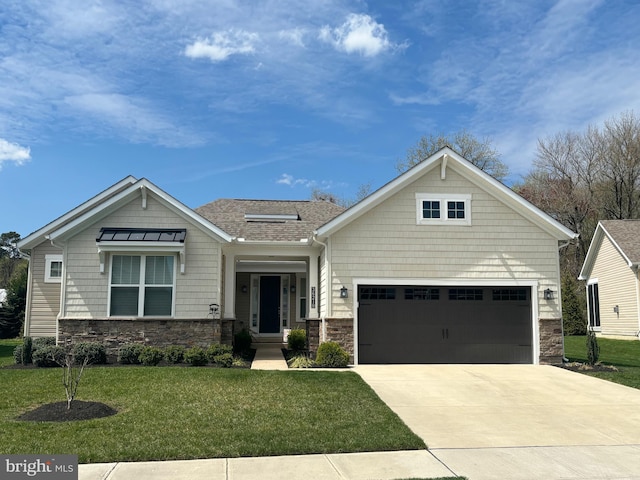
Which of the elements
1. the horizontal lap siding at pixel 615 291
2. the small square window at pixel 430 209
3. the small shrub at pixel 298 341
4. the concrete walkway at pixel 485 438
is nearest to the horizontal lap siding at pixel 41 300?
the small shrub at pixel 298 341

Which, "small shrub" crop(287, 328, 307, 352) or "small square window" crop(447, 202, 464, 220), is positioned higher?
"small square window" crop(447, 202, 464, 220)

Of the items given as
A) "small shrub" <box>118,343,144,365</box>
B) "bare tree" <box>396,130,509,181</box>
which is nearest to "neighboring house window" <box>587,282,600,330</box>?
"bare tree" <box>396,130,509,181</box>

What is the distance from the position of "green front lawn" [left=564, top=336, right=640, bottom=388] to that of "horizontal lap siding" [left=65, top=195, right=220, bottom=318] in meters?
9.88

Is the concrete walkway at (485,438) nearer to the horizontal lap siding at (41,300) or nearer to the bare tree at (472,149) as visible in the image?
the horizontal lap siding at (41,300)

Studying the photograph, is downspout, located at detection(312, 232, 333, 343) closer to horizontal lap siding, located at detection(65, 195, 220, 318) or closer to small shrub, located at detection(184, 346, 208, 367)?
horizontal lap siding, located at detection(65, 195, 220, 318)

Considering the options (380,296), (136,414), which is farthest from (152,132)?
(136,414)

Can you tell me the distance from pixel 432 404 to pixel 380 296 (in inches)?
209

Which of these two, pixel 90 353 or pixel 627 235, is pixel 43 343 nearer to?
pixel 90 353

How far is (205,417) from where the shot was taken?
8047 millimetres

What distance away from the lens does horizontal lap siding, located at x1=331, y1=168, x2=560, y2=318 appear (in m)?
14.6

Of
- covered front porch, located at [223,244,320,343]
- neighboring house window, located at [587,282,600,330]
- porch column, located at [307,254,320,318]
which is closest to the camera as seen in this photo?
porch column, located at [307,254,320,318]

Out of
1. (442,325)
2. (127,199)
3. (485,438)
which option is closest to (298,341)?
(442,325)

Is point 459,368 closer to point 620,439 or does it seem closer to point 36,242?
point 620,439

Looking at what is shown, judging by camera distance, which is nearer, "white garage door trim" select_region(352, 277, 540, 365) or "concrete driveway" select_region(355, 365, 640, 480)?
"concrete driveway" select_region(355, 365, 640, 480)
